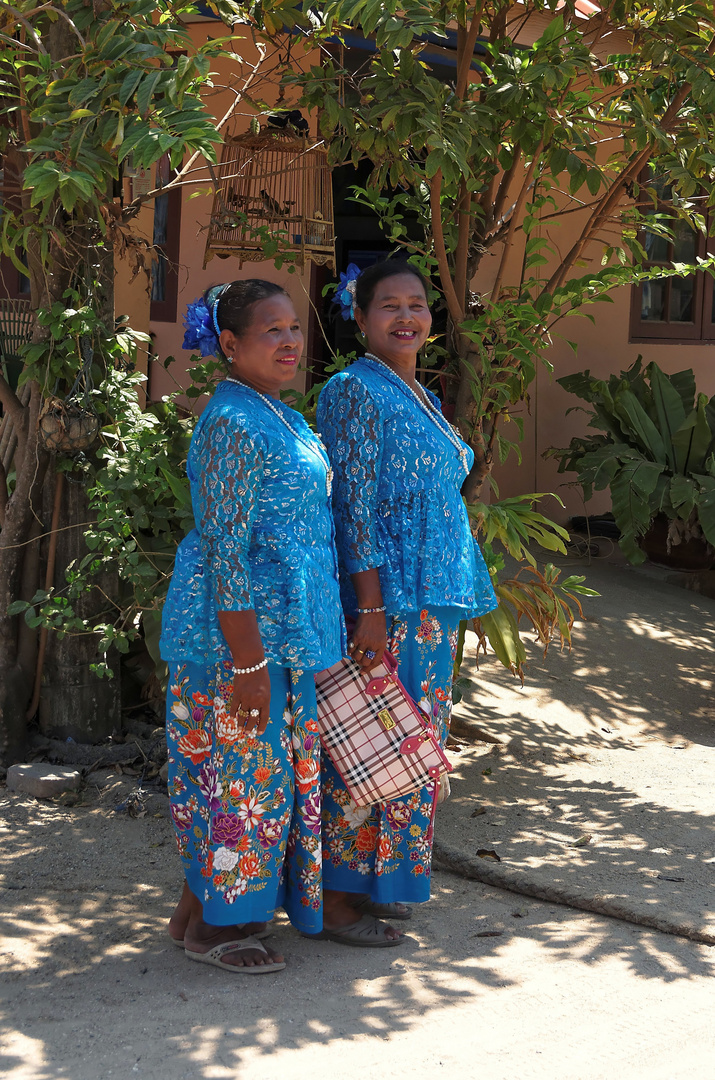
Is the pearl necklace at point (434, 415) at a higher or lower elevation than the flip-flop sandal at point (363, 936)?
higher

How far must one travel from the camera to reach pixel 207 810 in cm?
299

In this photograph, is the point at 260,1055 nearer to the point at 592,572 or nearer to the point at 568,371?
the point at 592,572

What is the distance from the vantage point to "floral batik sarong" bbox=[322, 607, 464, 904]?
3.21 meters

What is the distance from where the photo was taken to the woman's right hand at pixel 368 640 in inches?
121

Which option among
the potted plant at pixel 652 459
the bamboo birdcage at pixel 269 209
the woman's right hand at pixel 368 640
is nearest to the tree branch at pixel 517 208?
the bamboo birdcage at pixel 269 209

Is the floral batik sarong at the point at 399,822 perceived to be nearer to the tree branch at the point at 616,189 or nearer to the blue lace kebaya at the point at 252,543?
the blue lace kebaya at the point at 252,543

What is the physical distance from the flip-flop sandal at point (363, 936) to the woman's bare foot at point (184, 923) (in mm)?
198

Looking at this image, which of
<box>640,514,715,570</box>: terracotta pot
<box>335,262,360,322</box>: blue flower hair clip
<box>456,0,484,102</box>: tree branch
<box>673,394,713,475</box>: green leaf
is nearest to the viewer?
<box>335,262,360,322</box>: blue flower hair clip

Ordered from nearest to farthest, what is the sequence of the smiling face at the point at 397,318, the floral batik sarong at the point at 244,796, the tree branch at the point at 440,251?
the floral batik sarong at the point at 244,796, the smiling face at the point at 397,318, the tree branch at the point at 440,251

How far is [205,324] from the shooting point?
9.79 feet

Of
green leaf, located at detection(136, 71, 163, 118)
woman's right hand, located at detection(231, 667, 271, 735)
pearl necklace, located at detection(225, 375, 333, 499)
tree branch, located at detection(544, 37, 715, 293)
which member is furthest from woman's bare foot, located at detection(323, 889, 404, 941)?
tree branch, located at detection(544, 37, 715, 293)

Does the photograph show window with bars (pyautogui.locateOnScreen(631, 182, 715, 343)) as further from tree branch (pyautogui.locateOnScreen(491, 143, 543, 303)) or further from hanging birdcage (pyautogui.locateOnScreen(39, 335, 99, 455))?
hanging birdcage (pyautogui.locateOnScreen(39, 335, 99, 455))

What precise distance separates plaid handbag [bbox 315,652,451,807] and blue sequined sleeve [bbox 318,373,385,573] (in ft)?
1.00

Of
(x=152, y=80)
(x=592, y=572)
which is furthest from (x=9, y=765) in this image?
(x=592, y=572)
